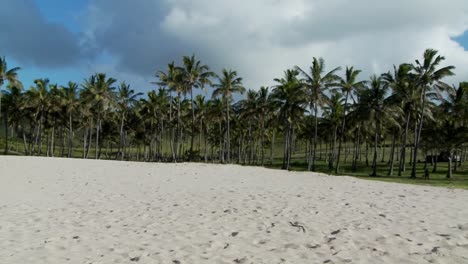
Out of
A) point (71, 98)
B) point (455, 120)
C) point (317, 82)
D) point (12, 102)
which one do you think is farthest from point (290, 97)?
point (12, 102)

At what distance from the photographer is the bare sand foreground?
642cm

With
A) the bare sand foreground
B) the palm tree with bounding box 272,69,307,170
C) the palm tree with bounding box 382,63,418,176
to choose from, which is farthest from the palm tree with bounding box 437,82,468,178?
the bare sand foreground

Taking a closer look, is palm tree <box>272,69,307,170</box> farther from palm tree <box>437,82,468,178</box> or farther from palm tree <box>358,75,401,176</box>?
palm tree <box>437,82,468,178</box>

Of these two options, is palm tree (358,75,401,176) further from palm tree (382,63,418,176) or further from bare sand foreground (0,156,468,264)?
bare sand foreground (0,156,468,264)

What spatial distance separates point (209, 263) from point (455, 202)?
883 cm

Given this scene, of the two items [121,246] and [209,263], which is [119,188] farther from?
[209,263]

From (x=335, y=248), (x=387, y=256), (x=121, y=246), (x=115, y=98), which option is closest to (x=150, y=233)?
(x=121, y=246)

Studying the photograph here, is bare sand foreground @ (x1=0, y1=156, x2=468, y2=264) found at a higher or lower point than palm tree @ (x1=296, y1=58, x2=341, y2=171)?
lower

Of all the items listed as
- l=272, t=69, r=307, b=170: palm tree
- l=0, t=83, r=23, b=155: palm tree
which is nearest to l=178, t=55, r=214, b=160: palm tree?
l=272, t=69, r=307, b=170: palm tree

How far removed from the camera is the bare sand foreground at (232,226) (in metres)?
6.42

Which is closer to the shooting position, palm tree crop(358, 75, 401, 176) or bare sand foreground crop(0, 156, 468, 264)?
bare sand foreground crop(0, 156, 468, 264)

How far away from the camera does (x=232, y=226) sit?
27.9 ft

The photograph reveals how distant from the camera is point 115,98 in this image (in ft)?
175

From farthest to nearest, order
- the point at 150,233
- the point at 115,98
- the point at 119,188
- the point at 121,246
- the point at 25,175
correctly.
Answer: the point at 115,98
the point at 25,175
the point at 119,188
the point at 150,233
the point at 121,246
